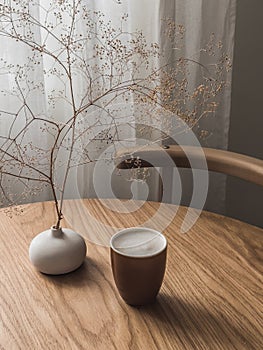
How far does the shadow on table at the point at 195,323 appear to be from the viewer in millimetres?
792

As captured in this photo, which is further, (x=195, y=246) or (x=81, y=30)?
(x=81, y=30)

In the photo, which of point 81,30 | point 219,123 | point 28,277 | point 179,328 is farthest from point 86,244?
point 219,123

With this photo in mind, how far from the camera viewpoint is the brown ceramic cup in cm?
83

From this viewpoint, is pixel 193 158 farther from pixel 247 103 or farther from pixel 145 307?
pixel 247 103

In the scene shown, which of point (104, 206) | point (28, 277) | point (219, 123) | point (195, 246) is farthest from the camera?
point (219, 123)

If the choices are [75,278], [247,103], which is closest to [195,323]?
[75,278]

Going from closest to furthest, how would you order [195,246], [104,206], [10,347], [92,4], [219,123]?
[10,347] → [195,246] → [104,206] → [92,4] → [219,123]

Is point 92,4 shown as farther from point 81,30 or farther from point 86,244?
point 86,244

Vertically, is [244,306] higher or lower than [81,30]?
lower

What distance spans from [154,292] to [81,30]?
33.4 inches

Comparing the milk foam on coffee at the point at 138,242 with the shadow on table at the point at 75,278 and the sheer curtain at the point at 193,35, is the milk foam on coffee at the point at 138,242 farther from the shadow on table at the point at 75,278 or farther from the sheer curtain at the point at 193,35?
the sheer curtain at the point at 193,35

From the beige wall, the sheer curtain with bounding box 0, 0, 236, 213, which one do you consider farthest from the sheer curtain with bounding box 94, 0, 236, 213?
the beige wall

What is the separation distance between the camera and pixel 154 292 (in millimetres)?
858

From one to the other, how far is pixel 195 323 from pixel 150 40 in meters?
0.95
